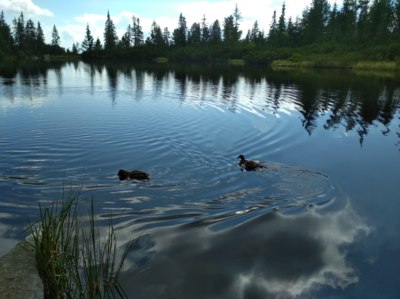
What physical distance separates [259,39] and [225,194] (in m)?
143

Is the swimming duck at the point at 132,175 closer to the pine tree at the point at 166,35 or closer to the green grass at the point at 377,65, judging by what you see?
the green grass at the point at 377,65

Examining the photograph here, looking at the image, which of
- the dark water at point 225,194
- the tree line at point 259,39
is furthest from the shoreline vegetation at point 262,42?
the dark water at point 225,194

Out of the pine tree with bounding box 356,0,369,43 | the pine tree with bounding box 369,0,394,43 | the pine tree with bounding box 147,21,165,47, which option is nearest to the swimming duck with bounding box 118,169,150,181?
the pine tree with bounding box 369,0,394,43

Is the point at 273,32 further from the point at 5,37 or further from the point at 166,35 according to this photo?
the point at 5,37

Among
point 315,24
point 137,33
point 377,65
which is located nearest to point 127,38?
point 137,33

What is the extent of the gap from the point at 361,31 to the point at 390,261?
11452 centimetres

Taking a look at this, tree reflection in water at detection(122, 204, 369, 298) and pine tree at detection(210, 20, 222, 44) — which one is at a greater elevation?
pine tree at detection(210, 20, 222, 44)

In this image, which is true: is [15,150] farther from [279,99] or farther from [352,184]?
[279,99]

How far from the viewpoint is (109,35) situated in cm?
15788

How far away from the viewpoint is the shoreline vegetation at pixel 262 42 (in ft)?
313

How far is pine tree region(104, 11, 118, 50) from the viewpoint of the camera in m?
156

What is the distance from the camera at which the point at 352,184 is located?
12.2m

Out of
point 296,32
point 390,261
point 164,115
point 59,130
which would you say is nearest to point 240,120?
point 164,115

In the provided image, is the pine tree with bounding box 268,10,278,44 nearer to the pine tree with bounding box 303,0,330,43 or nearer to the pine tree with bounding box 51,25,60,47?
the pine tree with bounding box 303,0,330,43
